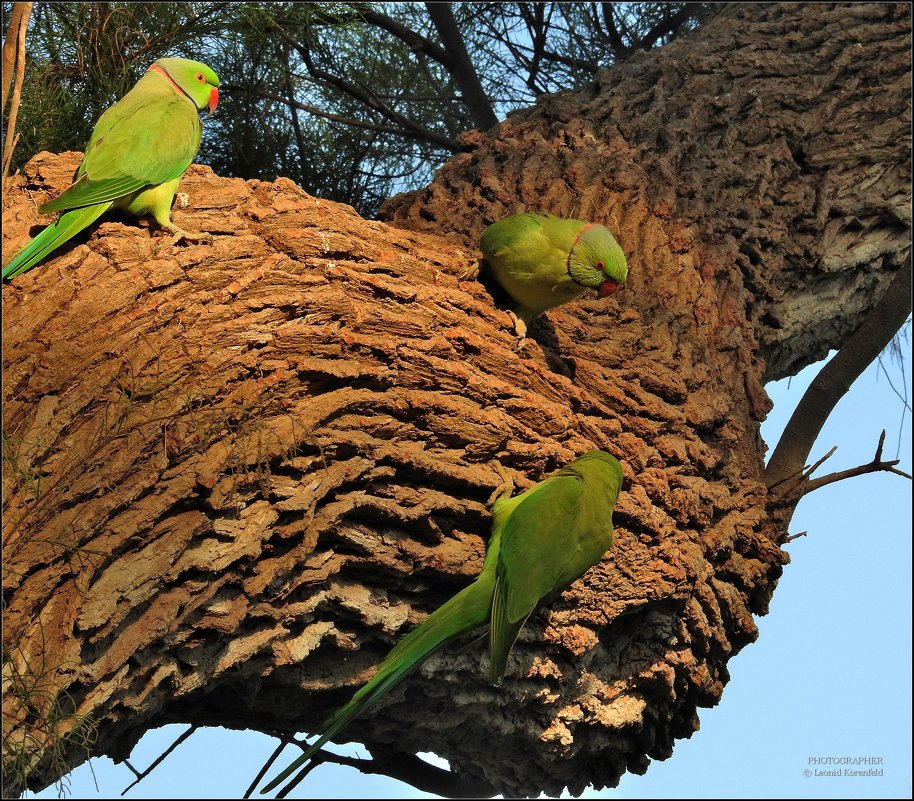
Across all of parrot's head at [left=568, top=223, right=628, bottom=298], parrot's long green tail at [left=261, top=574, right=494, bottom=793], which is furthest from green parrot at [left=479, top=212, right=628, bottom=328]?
parrot's long green tail at [left=261, top=574, right=494, bottom=793]

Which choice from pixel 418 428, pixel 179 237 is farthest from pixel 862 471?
pixel 179 237

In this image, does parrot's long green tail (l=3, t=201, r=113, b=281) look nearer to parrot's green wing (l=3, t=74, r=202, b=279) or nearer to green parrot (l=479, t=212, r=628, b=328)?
parrot's green wing (l=3, t=74, r=202, b=279)

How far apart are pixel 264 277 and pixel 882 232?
8.13 ft

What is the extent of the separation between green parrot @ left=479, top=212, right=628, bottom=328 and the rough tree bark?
9 cm

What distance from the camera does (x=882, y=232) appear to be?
360 cm

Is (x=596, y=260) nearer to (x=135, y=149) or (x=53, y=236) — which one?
(x=135, y=149)

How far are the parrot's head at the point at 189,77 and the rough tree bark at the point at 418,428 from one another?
0.38 meters

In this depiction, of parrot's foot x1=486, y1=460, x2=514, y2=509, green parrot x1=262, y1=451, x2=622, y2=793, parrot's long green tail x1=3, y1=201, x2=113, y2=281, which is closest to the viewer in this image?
parrot's long green tail x1=3, y1=201, x2=113, y2=281

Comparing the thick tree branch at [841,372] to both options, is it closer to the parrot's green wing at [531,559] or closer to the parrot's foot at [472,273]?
the parrot's green wing at [531,559]

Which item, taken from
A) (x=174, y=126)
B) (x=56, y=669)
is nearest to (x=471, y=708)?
(x=56, y=669)

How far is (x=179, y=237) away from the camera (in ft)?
7.23

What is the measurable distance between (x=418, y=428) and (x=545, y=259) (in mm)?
655

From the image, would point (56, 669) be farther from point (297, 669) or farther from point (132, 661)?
point (297, 669)

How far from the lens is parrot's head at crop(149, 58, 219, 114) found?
2660 millimetres
